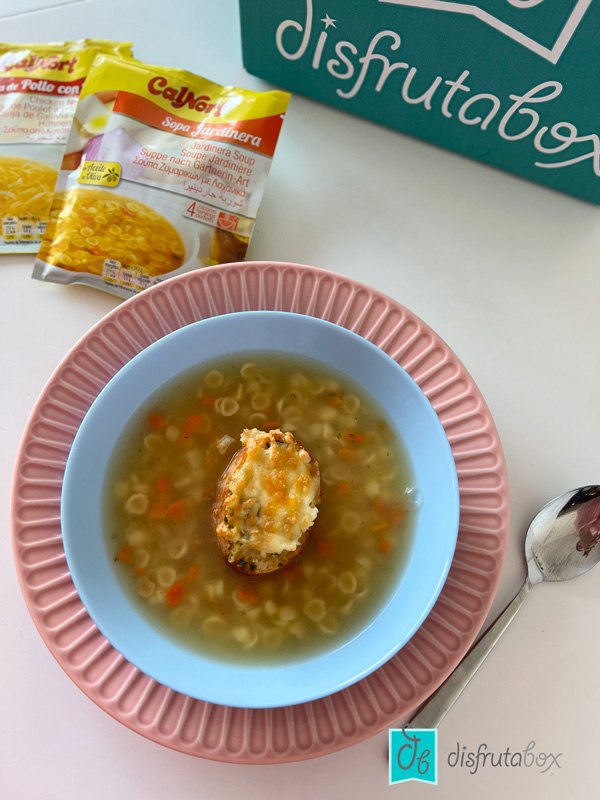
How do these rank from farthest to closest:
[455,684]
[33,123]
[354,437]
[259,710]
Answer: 1. [33,123]
2. [354,437]
3. [455,684]
4. [259,710]

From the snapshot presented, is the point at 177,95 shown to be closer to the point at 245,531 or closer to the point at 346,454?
the point at 346,454

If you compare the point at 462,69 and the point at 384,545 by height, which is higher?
the point at 462,69

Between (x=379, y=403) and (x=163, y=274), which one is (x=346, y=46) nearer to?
(x=163, y=274)

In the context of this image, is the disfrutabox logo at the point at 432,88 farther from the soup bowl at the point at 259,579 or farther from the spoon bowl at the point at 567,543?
the spoon bowl at the point at 567,543

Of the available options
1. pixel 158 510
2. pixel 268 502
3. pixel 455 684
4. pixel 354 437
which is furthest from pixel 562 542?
pixel 158 510

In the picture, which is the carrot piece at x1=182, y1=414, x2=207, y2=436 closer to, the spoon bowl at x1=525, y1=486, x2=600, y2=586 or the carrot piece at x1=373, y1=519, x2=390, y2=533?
the carrot piece at x1=373, y1=519, x2=390, y2=533
